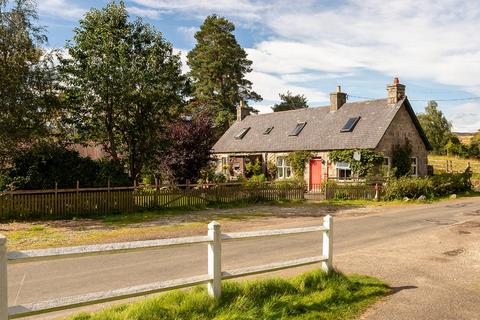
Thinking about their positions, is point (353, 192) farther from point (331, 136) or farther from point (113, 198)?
point (113, 198)

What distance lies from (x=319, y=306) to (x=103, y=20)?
18.9 m

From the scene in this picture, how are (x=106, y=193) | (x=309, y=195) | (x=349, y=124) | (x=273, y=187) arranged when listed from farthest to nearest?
(x=349, y=124) → (x=309, y=195) → (x=273, y=187) → (x=106, y=193)

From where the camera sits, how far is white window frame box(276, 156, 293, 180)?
110ft

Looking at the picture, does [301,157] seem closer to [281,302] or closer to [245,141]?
[245,141]

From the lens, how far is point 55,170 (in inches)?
727

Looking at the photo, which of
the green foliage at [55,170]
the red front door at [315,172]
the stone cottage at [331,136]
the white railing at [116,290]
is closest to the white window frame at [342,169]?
A: the stone cottage at [331,136]

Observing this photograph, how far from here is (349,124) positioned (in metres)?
31.0

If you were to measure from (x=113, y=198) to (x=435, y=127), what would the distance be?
2545 inches

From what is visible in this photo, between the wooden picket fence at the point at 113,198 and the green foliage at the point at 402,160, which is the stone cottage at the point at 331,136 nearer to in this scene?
Answer: the green foliage at the point at 402,160

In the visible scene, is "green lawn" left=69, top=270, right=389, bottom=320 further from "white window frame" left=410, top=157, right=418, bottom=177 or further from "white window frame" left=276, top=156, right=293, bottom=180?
"white window frame" left=410, top=157, right=418, bottom=177

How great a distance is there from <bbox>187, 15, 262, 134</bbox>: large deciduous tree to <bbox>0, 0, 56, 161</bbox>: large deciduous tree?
35248 millimetres

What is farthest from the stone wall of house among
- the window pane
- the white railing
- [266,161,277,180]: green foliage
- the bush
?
the white railing

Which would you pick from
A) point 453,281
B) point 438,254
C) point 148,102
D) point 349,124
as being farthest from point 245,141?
point 453,281

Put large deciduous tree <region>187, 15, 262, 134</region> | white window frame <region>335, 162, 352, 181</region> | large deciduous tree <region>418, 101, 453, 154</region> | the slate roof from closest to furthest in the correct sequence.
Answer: white window frame <region>335, 162, 352, 181</region> → the slate roof → large deciduous tree <region>187, 15, 262, 134</region> → large deciduous tree <region>418, 101, 453, 154</region>
